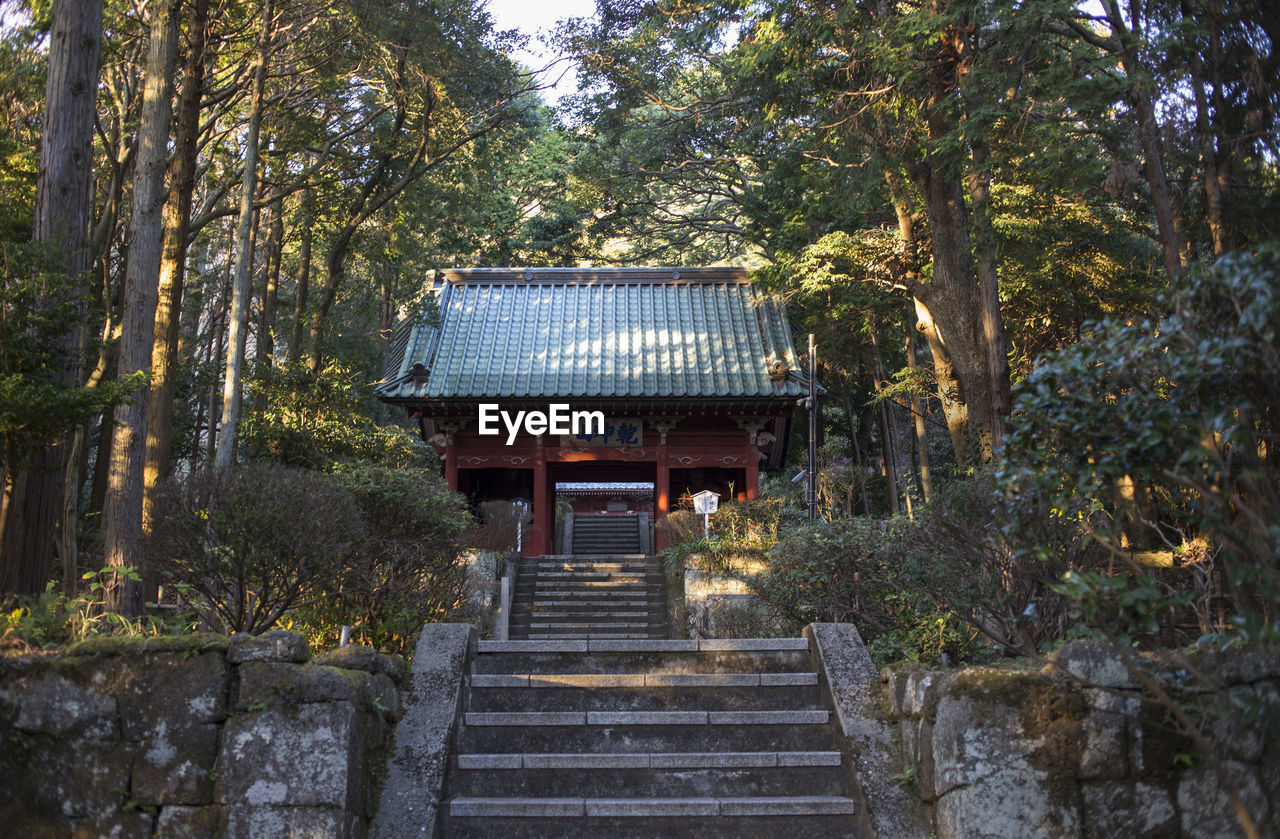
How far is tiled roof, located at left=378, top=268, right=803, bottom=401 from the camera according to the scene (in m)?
15.4

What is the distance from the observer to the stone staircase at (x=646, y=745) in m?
5.26

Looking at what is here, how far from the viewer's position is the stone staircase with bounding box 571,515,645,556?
64.2ft

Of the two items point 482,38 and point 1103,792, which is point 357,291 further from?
point 1103,792

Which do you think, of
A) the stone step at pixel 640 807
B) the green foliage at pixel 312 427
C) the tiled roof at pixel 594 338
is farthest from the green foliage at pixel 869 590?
the green foliage at pixel 312 427

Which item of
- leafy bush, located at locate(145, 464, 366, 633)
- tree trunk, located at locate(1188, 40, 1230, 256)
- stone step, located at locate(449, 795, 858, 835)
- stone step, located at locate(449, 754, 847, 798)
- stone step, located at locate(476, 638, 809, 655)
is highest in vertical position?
tree trunk, located at locate(1188, 40, 1230, 256)

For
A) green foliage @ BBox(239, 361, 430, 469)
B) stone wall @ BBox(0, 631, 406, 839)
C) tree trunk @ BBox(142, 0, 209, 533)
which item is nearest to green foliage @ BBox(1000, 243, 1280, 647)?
stone wall @ BBox(0, 631, 406, 839)

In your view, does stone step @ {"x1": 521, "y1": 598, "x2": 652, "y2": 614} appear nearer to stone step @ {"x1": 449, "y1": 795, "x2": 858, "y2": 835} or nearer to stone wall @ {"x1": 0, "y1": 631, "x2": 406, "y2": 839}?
→ stone step @ {"x1": 449, "y1": 795, "x2": 858, "y2": 835}

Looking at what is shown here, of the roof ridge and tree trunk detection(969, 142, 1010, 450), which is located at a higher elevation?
the roof ridge

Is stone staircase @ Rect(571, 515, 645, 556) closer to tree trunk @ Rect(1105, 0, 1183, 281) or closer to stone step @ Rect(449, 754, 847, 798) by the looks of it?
tree trunk @ Rect(1105, 0, 1183, 281)

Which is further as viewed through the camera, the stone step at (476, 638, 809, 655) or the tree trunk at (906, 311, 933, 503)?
the tree trunk at (906, 311, 933, 503)

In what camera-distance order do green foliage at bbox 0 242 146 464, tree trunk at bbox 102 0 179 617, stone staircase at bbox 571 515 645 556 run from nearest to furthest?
green foliage at bbox 0 242 146 464 < tree trunk at bbox 102 0 179 617 < stone staircase at bbox 571 515 645 556

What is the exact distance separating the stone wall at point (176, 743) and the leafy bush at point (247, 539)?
5.67ft

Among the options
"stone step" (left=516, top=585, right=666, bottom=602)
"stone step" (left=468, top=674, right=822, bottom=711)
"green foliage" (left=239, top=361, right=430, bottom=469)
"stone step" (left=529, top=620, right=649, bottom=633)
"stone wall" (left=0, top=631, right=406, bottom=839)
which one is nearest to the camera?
"stone wall" (left=0, top=631, right=406, bottom=839)

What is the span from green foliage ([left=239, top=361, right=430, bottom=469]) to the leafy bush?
20.9ft
